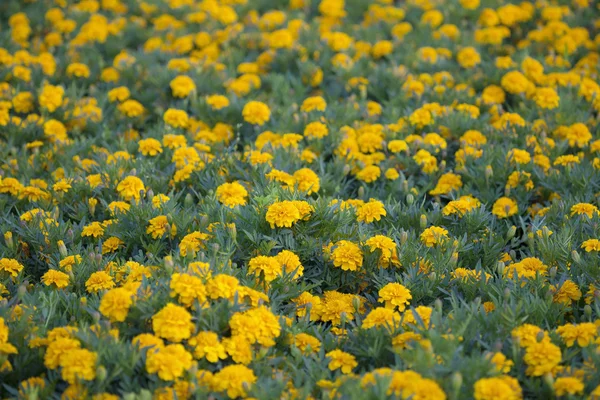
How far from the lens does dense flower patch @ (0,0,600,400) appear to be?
305 centimetres

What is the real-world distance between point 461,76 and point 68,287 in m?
3.65

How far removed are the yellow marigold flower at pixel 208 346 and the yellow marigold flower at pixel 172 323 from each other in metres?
0.04

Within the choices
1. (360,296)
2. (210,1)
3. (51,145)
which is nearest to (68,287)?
(360,296)

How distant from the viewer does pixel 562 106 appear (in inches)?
213

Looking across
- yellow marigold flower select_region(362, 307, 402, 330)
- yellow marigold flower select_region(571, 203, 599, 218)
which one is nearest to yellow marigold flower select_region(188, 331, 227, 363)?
yellow marigold flower select_region(362, 307, 402, 330)

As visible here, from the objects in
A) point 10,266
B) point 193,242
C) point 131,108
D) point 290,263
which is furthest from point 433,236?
point 131,108

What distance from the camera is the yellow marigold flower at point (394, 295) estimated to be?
11.4ft

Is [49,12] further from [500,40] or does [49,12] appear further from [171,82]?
[500,40]

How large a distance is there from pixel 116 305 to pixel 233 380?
1.89ft

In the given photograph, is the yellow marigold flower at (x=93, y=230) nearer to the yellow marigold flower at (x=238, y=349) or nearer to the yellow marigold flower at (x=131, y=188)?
the yellow marigold flower at (x=131, y=188)

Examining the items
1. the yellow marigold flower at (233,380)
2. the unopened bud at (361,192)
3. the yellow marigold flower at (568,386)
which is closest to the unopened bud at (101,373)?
the yellow marigold flower at (233,380)

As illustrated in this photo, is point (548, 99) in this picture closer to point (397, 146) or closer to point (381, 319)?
point (397, 146)

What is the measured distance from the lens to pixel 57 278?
367 cm

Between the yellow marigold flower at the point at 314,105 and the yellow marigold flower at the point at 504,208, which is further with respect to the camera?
the yellow marigold flower at the point at 314,105
